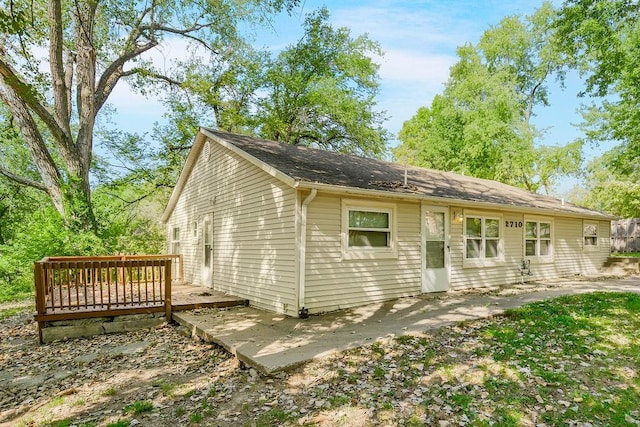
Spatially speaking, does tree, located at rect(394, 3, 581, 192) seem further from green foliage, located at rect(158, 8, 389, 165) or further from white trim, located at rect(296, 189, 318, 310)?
white trim, located at rect(296, 189, 318, 310)

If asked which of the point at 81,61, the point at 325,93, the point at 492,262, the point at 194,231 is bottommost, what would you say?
the point at 492,262

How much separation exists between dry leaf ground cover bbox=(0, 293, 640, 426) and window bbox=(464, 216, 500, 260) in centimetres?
403

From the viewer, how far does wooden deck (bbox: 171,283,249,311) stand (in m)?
7.91

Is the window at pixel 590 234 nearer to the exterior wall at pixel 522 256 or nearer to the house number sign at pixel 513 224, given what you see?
the exterior wall at pixel 522 256

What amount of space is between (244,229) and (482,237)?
6616mm

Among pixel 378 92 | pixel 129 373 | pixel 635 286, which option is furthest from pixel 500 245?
pixel 378 92

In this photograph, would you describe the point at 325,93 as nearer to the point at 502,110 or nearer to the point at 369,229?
the point at 502,110

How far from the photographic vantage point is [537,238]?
12.0 meters

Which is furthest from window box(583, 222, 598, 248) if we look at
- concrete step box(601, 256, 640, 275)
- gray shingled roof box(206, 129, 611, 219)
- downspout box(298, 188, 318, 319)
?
downspout box(298, 188, 318, 319)

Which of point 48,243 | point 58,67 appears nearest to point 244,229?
point 48,243

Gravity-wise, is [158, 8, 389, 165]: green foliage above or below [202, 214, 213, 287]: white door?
above

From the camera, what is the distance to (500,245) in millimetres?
10828

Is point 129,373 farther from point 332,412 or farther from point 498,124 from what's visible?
point 498,124

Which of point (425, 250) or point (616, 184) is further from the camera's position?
point (616, 184)
